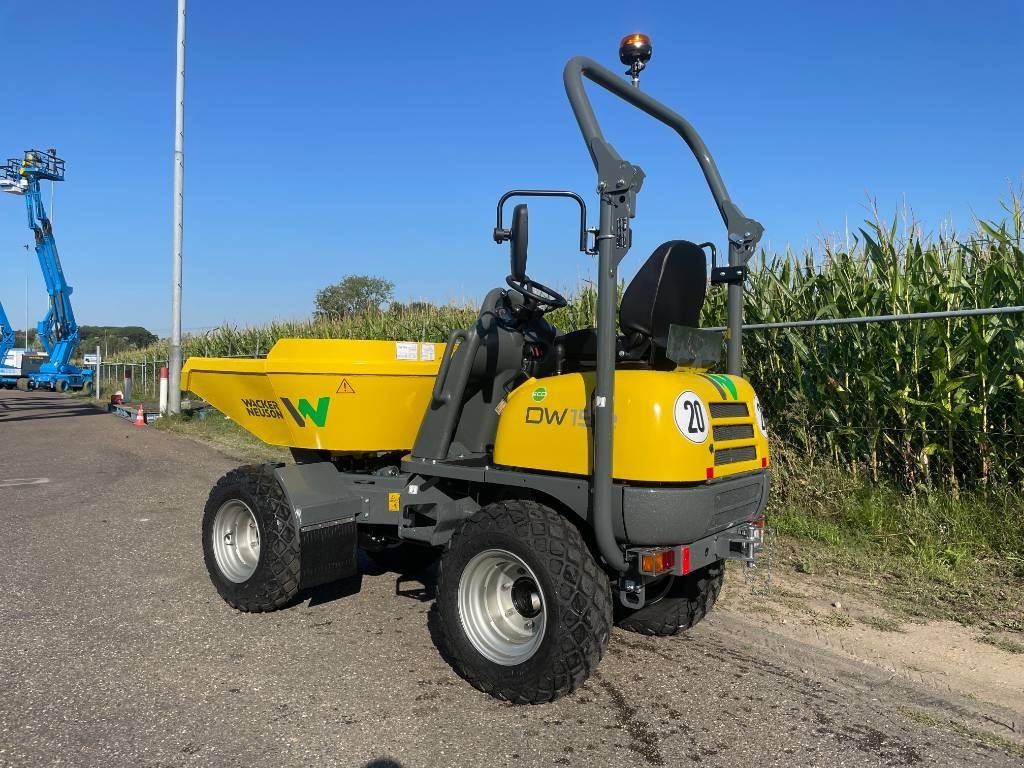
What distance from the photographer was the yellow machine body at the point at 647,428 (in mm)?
3033

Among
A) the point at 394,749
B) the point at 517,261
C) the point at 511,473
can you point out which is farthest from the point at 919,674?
the point at 517,261

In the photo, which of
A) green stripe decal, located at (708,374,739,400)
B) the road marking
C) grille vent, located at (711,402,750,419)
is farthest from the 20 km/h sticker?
the road marking

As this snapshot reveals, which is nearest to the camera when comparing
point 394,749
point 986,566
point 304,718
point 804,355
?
point 394,749

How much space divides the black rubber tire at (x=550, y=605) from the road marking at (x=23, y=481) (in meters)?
7.13

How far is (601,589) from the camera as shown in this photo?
310 cm

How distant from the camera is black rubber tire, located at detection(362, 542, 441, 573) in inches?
207

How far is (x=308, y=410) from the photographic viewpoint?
4.22 m

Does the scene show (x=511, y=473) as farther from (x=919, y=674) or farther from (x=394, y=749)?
(x=919, y=674)

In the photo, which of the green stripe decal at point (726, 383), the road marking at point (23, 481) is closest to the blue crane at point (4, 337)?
the road marking at point (23, 481)

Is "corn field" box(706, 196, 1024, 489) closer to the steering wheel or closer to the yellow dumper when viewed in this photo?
the yellow dumper

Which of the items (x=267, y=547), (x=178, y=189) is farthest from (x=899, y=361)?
(x=178, y=189)

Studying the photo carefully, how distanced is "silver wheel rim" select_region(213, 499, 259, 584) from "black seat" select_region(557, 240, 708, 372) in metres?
2.40

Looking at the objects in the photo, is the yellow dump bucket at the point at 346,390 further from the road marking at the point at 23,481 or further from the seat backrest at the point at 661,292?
the road marking at the point at 23,481

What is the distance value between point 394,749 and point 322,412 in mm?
1880
